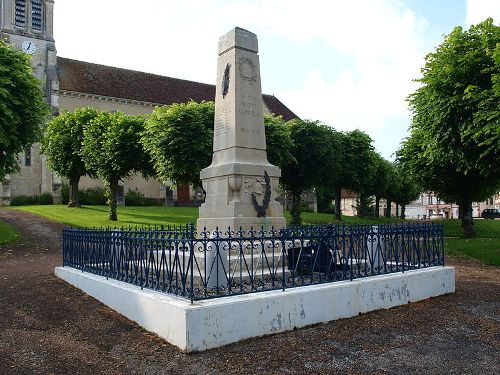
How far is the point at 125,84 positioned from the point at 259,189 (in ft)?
127

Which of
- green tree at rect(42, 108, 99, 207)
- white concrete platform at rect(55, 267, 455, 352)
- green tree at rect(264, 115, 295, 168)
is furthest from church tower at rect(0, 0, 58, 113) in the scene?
white concrete platform at rect(55, 267, 455, 352)

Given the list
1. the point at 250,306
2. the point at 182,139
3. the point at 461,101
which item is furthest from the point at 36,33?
the point at 250,306

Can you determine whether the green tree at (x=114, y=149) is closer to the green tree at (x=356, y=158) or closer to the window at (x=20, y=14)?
the green tree at (x=356, y=158)

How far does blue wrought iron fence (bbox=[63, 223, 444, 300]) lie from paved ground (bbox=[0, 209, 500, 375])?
775 mm

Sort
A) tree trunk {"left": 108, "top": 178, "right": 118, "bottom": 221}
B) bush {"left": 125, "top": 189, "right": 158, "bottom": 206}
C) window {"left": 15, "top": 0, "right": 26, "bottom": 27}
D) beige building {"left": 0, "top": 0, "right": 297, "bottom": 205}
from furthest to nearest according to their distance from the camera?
bush {"left": 125, "top": 189, "right": 158, "bottom": 206} < window {"left": 15, "top": 0, "right": 26, "bottom": 27} < beige building {"left": 0, "top": 0, "right": 297, "bottom": 205} < tree trunk {"left": 108, "top": 178, "right": 118, "bottom": 221}

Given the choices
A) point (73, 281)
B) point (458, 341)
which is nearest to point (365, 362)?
point (458, 341)

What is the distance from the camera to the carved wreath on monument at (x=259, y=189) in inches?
394

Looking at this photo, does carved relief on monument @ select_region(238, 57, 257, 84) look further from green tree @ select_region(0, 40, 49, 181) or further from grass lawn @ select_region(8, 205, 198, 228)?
grass lawn @ select_region(8, 205, 198, 228)

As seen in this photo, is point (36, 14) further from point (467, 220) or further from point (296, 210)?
point (467, 220)

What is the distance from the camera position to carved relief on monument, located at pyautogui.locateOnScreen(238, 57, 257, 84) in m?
Answer: 10.3

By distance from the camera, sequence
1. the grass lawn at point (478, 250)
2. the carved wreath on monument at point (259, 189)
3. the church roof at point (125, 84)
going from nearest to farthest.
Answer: the carved wreath on monument at point (259, 189) → the grass lawn at point (478, 250) → the church roof at point (125, 84)

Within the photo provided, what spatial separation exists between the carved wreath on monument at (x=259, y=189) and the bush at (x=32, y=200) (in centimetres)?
3368

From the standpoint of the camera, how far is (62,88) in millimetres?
41156

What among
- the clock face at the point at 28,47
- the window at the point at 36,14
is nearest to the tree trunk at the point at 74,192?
the clock face at the point at 28,47
